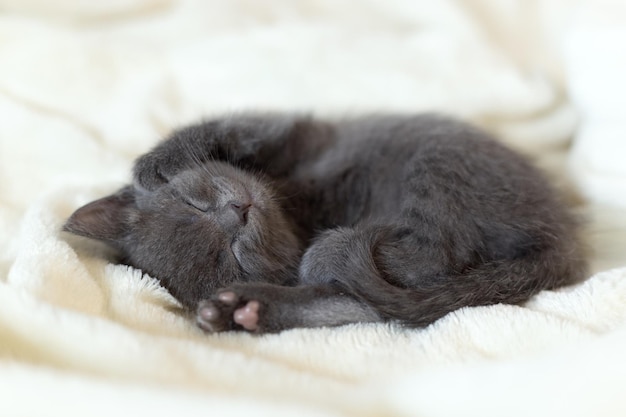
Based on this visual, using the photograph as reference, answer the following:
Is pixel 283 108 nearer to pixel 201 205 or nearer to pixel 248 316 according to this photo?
pixel 201 205

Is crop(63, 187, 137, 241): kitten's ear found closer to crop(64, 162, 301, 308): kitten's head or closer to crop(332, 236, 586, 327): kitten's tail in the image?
crop(64, 162, 301, 308): kitten's head

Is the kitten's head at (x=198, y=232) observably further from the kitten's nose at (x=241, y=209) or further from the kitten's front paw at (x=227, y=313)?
the kitten's front paw at (x=227, y=313)

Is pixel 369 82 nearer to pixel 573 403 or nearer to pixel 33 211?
pixel 33 211

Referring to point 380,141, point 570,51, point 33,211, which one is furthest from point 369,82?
point 33,211

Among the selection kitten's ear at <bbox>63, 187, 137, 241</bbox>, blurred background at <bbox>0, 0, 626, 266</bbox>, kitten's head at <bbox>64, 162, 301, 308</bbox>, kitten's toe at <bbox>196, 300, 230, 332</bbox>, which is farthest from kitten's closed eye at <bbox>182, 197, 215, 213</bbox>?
blurred background at <bbox>0, 0, 626, 266</bbox>

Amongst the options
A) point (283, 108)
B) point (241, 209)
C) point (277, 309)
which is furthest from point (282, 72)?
point (277, 309)

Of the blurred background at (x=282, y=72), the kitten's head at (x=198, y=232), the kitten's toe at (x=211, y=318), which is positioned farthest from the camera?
the blurred background at (x=282, y=72)

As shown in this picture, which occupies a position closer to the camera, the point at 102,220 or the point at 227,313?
the point at 227,313

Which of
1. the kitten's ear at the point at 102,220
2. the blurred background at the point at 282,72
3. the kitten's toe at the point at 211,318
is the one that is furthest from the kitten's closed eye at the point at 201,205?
the blurred background at the point at 282,72
